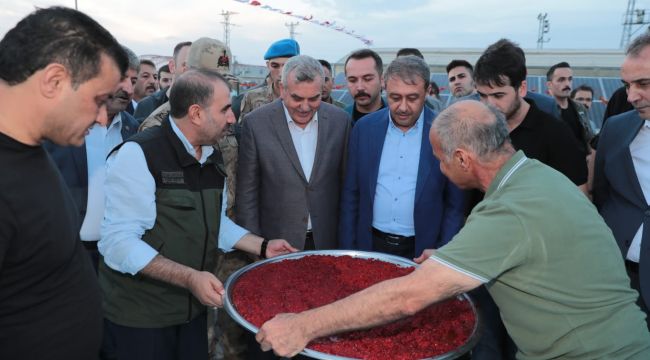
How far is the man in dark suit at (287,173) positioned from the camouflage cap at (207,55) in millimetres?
921

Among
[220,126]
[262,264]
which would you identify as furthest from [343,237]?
[220,126]

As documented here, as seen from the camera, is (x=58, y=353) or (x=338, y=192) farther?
(x=338, y=192)

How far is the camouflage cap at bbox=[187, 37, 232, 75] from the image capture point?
14.3 feet

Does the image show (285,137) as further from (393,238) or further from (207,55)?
(207,55)

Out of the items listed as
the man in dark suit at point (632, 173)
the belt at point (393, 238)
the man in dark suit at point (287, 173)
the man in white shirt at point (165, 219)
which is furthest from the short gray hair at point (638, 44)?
the man in white shirt at point (165, 219)

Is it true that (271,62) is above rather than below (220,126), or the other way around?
above

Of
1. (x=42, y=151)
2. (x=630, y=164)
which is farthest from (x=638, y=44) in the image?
(x=42, y=151)

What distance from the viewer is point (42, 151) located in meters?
1.68

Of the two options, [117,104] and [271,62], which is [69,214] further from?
[271,62]

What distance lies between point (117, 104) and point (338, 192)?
1.99 meters

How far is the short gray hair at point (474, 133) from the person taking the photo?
212cm

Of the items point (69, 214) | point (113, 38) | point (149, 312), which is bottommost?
point (149, 312)

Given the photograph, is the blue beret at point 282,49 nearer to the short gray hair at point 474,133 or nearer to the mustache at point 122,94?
the mustache at point 122,94

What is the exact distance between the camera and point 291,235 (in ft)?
12.4
